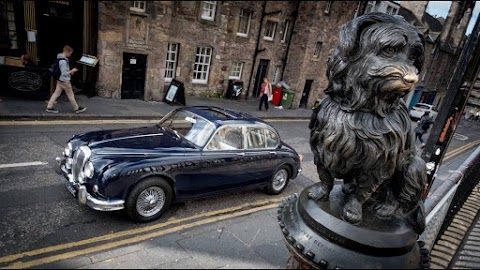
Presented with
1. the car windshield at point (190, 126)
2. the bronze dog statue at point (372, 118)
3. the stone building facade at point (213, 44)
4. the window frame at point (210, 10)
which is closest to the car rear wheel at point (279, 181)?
the car windshield at point (190, 126)

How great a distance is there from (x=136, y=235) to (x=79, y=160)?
5.17ft

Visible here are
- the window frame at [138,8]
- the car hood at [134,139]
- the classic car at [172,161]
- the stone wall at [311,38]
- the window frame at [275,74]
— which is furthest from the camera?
the window frame at [275,74]

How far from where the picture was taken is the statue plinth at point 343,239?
1.80m

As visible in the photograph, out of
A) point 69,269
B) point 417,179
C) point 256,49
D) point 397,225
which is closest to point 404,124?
point 417,179

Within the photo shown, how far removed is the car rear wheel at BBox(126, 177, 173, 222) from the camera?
530 cm

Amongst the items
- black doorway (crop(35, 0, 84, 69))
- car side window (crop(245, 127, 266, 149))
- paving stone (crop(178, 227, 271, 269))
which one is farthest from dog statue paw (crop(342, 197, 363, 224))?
black doorway (crop(35, 0, 84, 69))

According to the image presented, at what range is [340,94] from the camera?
1.98 metres

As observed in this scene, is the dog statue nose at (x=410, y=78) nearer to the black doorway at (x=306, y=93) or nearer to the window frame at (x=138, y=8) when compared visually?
the window frame at (x=138, y=8)

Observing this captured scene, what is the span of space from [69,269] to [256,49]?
17577 millimetres

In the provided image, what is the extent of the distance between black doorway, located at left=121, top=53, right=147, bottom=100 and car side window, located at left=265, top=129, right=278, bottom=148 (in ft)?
30.7

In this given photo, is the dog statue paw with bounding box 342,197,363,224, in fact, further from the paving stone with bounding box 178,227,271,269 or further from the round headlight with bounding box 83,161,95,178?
the round headlight with bounding box 83,161,95,178

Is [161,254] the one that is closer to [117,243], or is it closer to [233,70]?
[117,243]

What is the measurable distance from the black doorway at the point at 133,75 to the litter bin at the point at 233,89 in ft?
19.0

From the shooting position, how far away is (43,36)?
1323 cm
